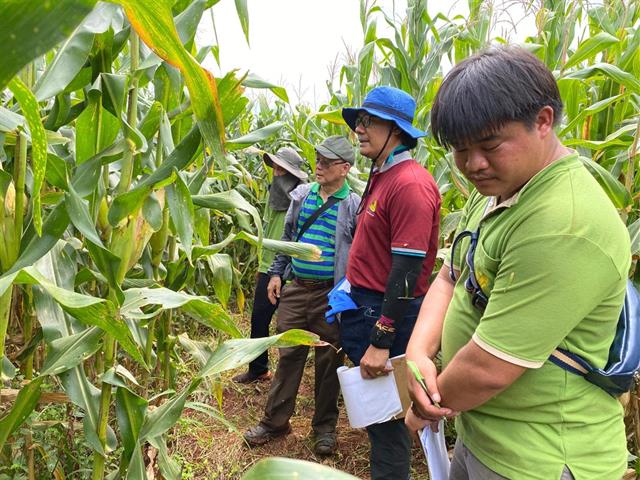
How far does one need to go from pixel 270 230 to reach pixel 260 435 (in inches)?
59.4

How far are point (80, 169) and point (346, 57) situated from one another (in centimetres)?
294

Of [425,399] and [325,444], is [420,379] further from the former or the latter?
[325,444]

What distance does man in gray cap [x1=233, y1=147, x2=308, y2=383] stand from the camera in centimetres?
380

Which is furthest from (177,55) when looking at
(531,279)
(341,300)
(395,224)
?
(341,300)

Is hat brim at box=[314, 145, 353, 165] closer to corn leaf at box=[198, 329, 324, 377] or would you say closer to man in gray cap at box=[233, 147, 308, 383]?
man in gray cap at box=[233, 147, 308, 383]

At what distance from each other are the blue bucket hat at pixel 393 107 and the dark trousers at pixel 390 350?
0.70 metres

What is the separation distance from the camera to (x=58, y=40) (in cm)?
48

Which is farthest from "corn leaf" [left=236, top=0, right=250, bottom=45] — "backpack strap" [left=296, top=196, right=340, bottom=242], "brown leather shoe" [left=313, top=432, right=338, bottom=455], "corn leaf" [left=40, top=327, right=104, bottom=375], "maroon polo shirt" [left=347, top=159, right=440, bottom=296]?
"brown leather shoe" [left=313, top=432, right=338, bottom=455]

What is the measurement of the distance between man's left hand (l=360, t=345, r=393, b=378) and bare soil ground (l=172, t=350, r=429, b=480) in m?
0.91

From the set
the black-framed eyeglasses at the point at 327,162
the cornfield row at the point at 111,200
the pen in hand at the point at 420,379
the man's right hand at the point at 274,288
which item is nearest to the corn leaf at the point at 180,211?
the cornfield row at the point at 111,200

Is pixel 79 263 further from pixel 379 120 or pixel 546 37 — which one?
pixel 546 37

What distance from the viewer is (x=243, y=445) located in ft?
9.91

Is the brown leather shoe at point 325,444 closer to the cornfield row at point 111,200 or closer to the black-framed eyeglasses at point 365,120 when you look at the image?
the cornfield row at point 111,200

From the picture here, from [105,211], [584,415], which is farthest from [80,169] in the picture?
[584,415]
